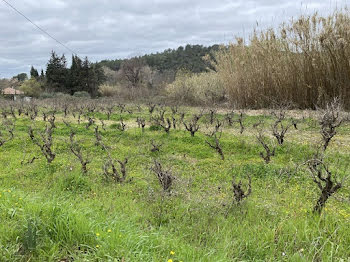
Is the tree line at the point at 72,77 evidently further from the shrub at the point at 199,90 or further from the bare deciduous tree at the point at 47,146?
the bare deciduous tree at the point at 47,146

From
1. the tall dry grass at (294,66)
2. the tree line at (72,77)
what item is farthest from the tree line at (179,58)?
the tall dry grass at (294,66)

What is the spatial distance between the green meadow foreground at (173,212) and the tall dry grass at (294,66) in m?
5.07

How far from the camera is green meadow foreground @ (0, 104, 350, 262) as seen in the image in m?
2.22

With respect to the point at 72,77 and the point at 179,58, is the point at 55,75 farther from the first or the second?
the point at 179,58

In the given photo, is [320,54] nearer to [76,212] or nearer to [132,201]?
[132,201]

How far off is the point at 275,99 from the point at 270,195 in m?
8.32

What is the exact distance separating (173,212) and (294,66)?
9042 millimetres

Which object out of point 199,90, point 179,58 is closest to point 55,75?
point 199,90

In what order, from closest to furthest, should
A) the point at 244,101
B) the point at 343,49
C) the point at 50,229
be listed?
the point at 50,229 < the point at 343,49 < the point at 244,101

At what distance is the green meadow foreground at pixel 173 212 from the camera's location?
2.22 m

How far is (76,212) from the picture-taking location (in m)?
2.56

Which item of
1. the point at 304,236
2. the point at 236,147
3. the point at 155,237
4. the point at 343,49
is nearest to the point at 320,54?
the point at 343,49

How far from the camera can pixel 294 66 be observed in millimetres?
10414

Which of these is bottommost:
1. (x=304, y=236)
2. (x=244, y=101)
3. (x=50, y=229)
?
(x=304, y=236)
